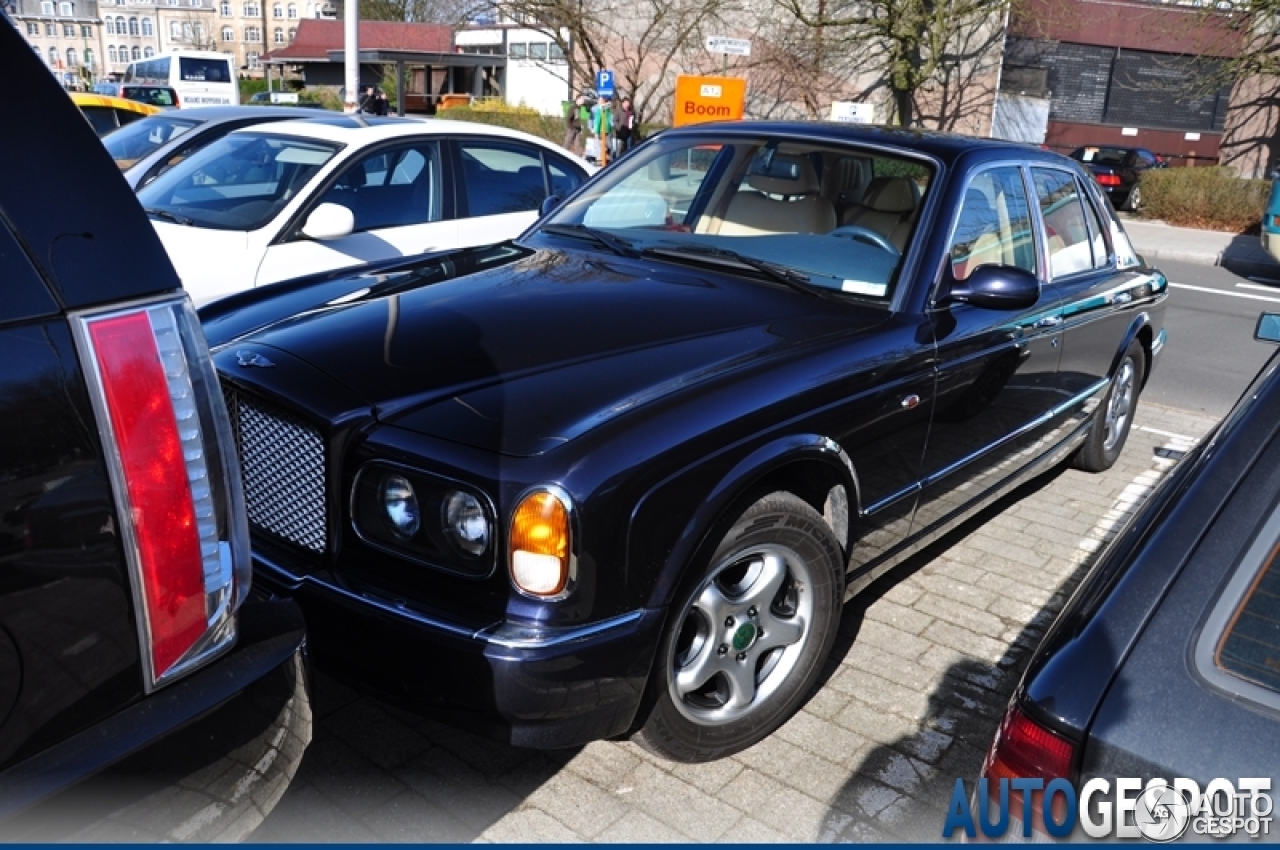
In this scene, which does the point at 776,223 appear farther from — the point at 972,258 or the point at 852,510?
the point at 852,510

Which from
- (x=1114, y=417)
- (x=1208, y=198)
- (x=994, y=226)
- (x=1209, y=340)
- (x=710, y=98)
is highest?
(x=710, y=98)

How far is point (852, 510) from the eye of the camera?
3.43 meters

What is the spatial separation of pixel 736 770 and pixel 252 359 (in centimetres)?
176

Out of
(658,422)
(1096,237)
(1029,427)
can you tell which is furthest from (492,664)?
(1096,237)

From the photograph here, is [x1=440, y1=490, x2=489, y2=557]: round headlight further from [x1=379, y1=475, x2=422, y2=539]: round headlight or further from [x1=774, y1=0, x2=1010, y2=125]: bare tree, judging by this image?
[x1=774, y1=0, x2=1010, y2=125]: bare tree

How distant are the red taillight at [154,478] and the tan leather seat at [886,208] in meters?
2.94

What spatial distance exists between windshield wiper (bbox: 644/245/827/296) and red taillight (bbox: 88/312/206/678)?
2.47 m

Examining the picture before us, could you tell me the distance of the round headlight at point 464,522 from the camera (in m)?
2.62

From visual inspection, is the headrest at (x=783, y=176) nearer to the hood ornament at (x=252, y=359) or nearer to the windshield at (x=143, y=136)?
the hood ornament at (x=252, y=359)

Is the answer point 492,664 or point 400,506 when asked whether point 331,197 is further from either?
point 492,664

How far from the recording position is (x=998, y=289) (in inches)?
148

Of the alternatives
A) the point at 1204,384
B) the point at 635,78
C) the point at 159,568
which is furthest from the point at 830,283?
the point at 635,78

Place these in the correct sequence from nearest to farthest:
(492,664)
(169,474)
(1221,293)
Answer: (169,474) < (492,664) < (1221,293)
